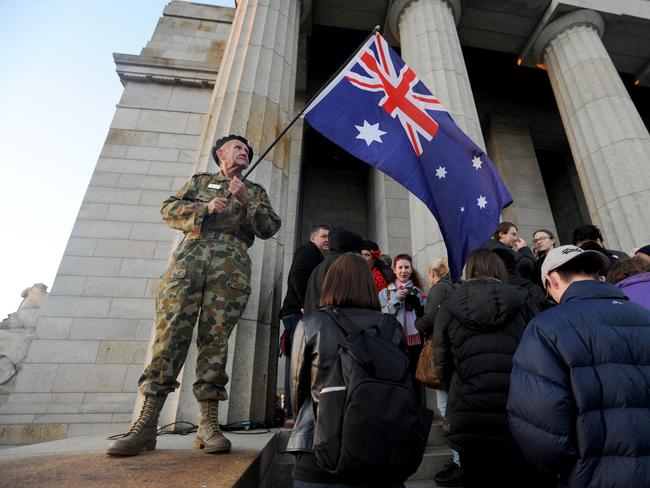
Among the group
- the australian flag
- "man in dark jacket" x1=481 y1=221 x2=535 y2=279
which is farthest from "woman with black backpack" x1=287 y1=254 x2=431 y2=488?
the australian flag

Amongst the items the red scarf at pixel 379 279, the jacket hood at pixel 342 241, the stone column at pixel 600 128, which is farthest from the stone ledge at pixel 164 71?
the stone column at pixel 600 128

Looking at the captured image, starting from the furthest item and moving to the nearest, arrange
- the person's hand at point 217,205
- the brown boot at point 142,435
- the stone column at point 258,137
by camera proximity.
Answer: the stone column at point 258,137
the person's hand at point 217,205
the brown boot at point 142,435

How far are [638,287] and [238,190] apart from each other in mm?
3217

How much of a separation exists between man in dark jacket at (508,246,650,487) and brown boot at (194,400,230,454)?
1805 millimetres

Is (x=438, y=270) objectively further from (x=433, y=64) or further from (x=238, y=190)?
(x=433, y=64)

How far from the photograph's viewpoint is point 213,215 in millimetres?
3250

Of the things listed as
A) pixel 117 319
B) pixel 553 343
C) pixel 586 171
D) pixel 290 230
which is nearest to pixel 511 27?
pixel 586 171

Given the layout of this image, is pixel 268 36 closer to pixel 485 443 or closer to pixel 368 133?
pixel 368 133

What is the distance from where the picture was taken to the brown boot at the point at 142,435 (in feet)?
7.56

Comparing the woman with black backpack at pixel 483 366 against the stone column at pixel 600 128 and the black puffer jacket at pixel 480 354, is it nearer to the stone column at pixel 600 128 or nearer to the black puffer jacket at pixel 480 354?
the black puffer jacket at pixel 480 354

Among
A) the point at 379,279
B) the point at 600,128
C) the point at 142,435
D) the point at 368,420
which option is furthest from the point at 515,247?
the point at 600,128

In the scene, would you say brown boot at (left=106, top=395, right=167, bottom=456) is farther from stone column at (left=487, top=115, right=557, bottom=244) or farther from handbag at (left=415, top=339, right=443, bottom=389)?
stone column at (left=487, top=115, right=557, bottom=244)

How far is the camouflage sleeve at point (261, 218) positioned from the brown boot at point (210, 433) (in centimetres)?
149

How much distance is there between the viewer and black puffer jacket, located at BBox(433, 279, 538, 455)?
222cm
